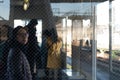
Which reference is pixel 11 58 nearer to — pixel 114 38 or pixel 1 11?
pixel 1 11

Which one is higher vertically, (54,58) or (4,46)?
(4,46)

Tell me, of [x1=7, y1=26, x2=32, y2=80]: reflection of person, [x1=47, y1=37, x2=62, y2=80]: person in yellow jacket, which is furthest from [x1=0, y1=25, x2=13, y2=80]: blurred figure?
[x1=7, y1=26, x2=32, y2=80]: reflection of person

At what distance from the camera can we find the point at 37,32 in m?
5.42

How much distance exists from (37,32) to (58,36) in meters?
0.38

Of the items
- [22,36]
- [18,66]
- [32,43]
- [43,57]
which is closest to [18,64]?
[18,66]

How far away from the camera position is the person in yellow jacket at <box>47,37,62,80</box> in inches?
221

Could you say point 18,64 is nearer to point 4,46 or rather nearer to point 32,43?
point 4,46

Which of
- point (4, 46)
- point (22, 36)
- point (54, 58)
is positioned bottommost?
point (54, 58)

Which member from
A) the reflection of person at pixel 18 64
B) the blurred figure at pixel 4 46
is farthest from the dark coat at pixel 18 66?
the blurred figure at pixel 4 46

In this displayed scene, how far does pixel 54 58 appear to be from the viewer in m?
5.65

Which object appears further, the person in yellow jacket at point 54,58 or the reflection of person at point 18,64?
the person in yellow jacket at point 54,58

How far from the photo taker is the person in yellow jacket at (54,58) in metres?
5.60

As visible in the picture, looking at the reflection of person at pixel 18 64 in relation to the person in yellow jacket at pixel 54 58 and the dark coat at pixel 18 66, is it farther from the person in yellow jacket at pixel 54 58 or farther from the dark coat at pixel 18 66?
the person in yellow jacket at pixel 54 58

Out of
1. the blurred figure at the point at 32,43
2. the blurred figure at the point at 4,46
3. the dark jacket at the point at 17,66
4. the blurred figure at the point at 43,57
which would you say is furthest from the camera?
the blurred figure at the point at 43,57
